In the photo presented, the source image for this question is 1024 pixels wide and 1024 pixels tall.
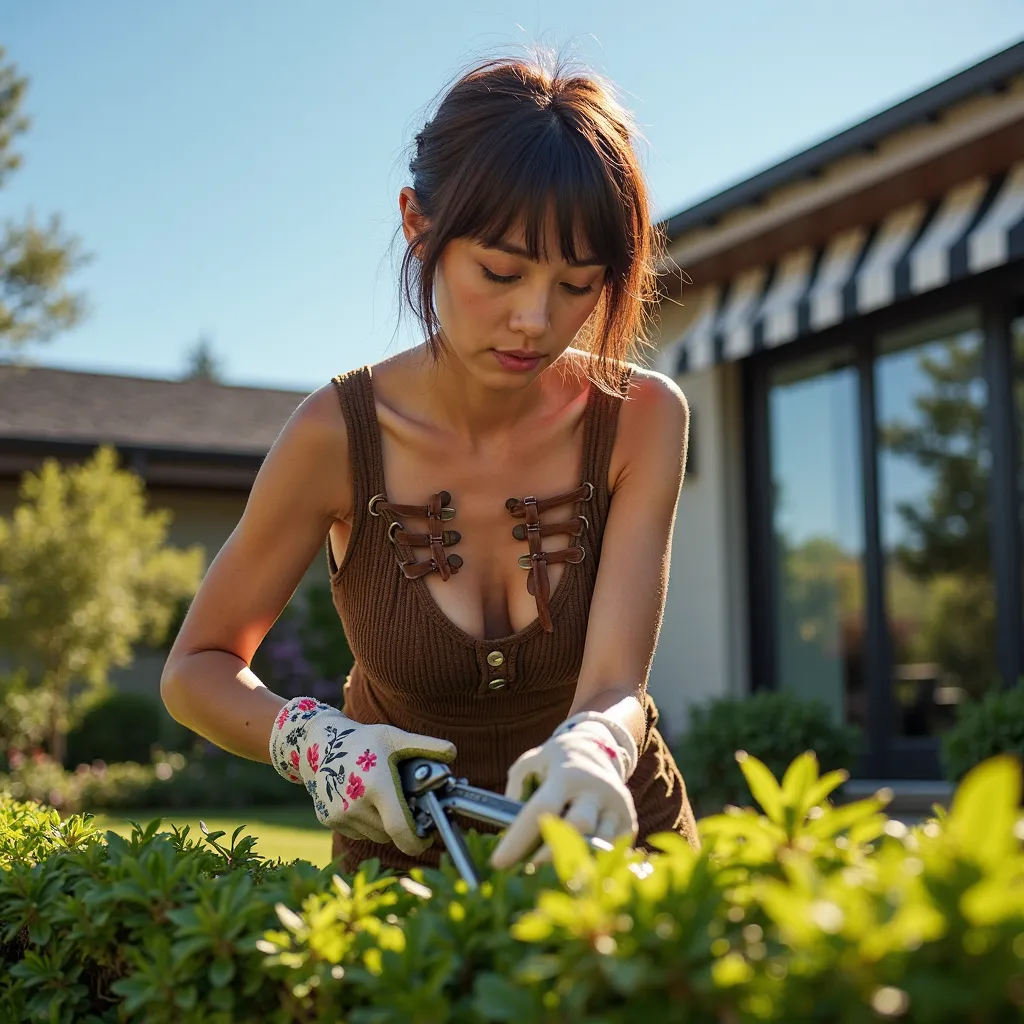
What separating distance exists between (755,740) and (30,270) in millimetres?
15034

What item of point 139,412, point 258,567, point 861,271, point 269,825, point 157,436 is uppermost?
point 139,412

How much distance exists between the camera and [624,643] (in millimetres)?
1818

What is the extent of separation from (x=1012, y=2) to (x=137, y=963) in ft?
29.4

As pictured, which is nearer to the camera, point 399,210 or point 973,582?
point 399,210

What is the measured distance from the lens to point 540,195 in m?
1.80

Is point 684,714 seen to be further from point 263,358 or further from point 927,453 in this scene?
point 263,358

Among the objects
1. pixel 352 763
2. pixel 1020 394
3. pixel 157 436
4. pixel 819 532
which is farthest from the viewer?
pixel 157 436

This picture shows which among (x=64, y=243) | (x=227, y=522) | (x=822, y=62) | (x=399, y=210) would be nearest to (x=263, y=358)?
(x=64, y=243)

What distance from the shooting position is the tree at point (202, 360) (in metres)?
62.8

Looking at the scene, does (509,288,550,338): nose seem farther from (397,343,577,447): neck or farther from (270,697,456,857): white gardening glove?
(270,697,456,857): white gardening glove

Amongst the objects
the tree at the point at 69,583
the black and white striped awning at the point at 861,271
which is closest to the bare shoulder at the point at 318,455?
the black and white striped awning at the point at 861,271

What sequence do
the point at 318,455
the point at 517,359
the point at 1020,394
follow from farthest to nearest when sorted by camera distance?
the point at 1020,394
the point at 318,455
the point at 517,359

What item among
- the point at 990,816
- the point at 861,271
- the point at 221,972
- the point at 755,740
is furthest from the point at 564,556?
the point at 861,271

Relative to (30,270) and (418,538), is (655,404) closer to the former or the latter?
(418,538)
